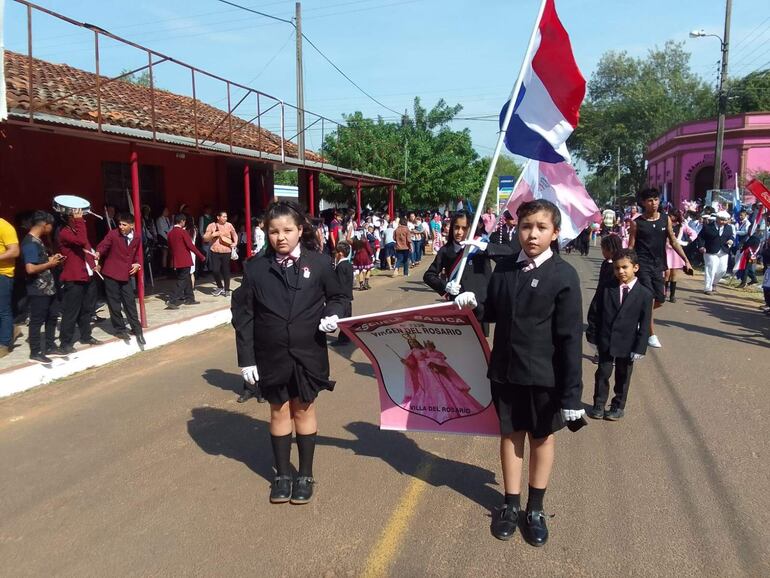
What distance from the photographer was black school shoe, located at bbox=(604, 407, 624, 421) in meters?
5.10

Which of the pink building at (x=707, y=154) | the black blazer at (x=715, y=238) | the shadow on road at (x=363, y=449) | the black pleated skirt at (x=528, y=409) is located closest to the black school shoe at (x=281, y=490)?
the shadow on road at (x=363, y=449)

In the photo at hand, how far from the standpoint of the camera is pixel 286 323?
140 inches

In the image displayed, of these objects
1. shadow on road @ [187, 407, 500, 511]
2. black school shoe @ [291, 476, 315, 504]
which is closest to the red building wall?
shadow on road @ [187, 407, 500, 511]

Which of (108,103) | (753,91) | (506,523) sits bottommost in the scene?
(506,523)

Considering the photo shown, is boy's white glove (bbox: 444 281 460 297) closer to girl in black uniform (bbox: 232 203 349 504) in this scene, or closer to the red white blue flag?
girl in black uniform (bbox: 232 203 349 504)

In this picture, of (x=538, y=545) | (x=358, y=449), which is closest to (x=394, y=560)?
(x=538, y=545)

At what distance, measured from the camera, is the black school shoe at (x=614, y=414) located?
16.7 ft

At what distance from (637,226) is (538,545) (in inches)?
198

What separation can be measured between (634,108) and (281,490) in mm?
56506

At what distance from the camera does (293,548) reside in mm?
3172

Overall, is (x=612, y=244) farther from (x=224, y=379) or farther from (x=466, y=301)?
(x=224, y=379)

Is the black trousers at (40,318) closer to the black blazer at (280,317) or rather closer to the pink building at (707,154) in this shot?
the black blazer at (280,317)

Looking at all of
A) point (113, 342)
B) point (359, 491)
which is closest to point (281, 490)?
point (359, 491)

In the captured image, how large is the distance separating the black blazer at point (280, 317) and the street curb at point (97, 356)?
Result: 382cm
